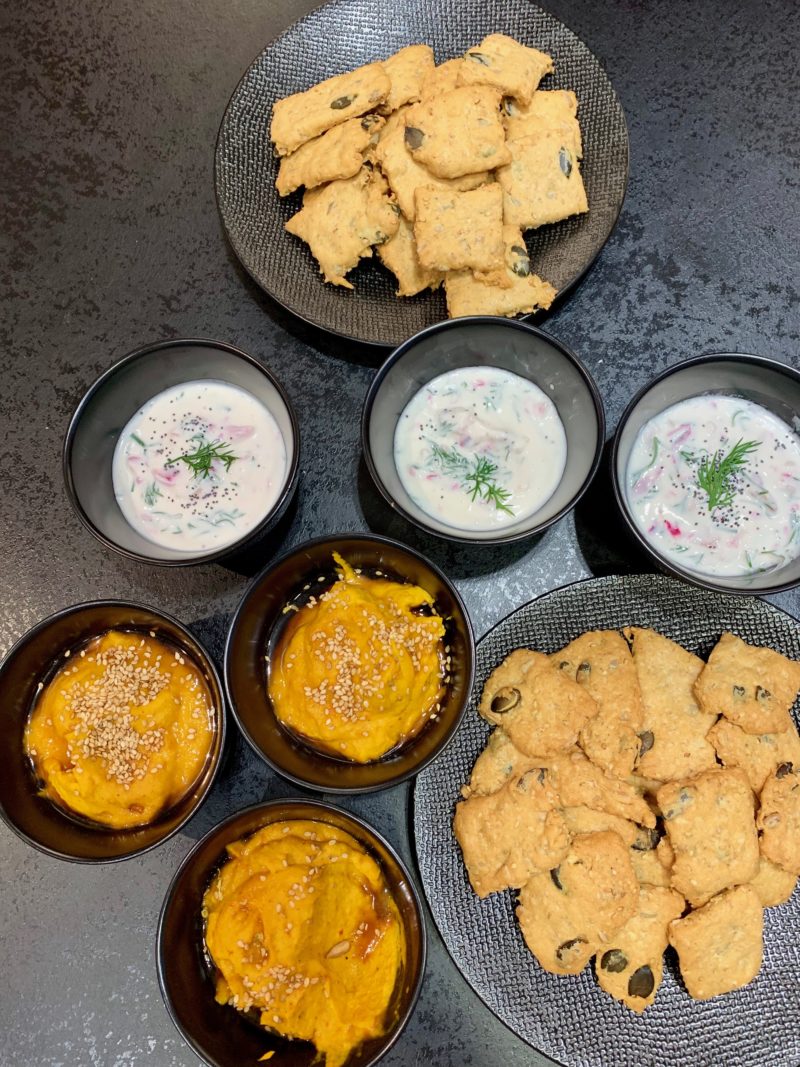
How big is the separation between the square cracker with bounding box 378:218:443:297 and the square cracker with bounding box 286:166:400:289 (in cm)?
4

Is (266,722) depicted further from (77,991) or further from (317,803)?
(77,991)

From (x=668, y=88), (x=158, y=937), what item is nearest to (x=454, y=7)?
(x=668, y=88)

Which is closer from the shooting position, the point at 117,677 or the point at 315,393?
the point at 117,677

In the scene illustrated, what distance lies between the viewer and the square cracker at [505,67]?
7.88 ft

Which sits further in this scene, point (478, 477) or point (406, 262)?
point (406, 262)

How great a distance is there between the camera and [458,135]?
2.33m

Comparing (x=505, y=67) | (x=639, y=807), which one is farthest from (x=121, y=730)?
(x=505, y=67)

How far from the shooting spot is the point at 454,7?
2535mm

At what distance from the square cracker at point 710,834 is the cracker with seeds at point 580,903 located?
150 mm

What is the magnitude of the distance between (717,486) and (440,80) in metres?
1.45

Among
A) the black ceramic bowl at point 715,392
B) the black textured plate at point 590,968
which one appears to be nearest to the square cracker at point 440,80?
the black ceramic bowl at point 715,392

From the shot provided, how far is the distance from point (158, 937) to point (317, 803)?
54cm

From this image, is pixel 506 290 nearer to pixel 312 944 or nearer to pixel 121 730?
pixel 121 730

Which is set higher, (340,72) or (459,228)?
(340,72)
